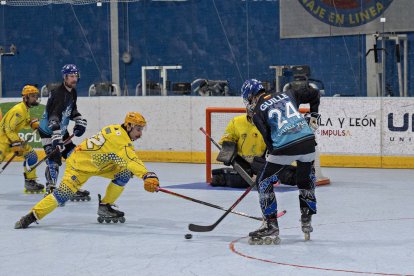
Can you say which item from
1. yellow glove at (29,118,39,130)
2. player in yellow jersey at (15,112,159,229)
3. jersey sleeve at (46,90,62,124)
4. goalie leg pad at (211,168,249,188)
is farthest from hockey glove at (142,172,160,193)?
yellow glove at (29,118,39,130)

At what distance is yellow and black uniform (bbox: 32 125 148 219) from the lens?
9.09 m

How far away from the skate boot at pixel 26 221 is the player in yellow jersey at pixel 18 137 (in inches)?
125

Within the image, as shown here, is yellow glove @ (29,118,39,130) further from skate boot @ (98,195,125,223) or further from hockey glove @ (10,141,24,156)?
skate boot @ (98,195,125,223)

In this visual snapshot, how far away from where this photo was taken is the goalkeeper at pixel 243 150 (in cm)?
976

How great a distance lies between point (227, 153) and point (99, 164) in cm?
122

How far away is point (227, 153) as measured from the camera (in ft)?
30.5

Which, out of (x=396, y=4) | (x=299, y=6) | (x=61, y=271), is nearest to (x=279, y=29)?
(x=299, y=6)

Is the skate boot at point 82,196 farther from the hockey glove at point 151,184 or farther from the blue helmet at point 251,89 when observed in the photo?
the blue helmet at point 251,89

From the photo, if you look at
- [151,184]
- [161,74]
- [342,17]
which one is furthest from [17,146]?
[342,17]

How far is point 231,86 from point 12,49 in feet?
15.6

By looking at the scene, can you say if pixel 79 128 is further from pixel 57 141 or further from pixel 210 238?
pixel 210 238

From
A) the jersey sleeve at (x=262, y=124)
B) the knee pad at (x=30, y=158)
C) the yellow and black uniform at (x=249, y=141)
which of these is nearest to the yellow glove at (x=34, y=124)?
the knee pad at (x=30, y=158)

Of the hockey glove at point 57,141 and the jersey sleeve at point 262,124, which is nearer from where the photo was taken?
the jersey sleeve at point 262,124

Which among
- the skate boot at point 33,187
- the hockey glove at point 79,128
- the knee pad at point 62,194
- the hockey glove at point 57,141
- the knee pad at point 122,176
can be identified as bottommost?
the skate boot at point 33,187
